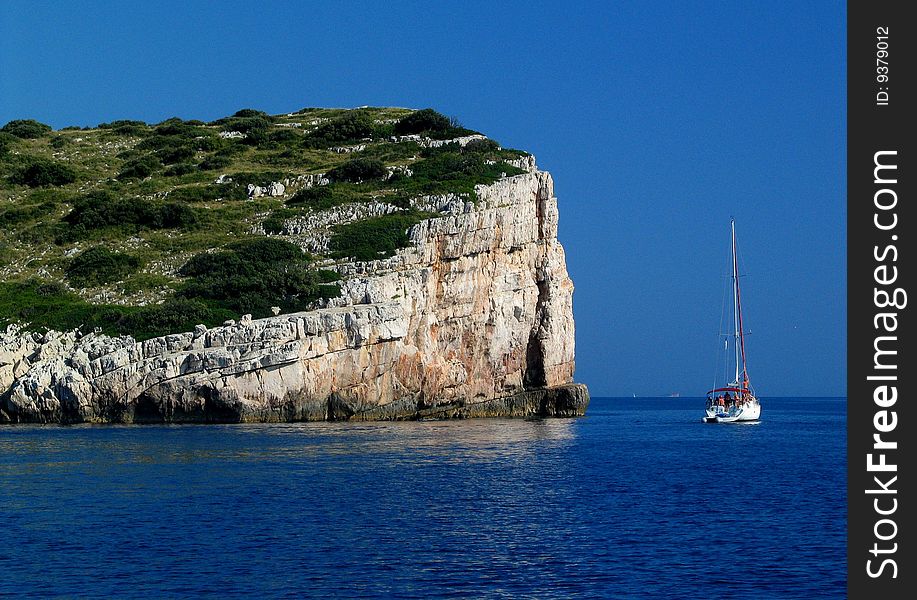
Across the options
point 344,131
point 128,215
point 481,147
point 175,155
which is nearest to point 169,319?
point 128,215

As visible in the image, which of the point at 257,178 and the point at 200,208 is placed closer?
the point at 200,208

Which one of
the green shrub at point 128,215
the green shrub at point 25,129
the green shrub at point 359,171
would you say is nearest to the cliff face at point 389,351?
the green shrub at point 359,171

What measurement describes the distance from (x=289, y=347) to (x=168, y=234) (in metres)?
22.0

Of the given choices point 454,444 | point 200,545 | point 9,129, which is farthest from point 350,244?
point 9,129

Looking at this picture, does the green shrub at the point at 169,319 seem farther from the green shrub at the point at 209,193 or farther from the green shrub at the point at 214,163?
the green shrub at the point at 214,163

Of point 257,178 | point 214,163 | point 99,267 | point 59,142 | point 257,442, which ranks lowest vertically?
point 257,442

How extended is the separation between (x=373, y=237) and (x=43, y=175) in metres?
34.5

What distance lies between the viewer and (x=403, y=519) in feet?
78.3

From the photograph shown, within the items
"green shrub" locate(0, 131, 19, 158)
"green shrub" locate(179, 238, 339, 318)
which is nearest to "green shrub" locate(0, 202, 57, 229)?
"green shrub" locate(179, 238, 339, 318)

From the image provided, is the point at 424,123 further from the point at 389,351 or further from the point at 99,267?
the point at 389,351

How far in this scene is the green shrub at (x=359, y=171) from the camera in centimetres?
7194

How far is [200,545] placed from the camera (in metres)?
20.5

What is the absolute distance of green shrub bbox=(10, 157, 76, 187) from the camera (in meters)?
78.6

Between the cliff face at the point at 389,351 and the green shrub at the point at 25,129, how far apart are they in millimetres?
54258
